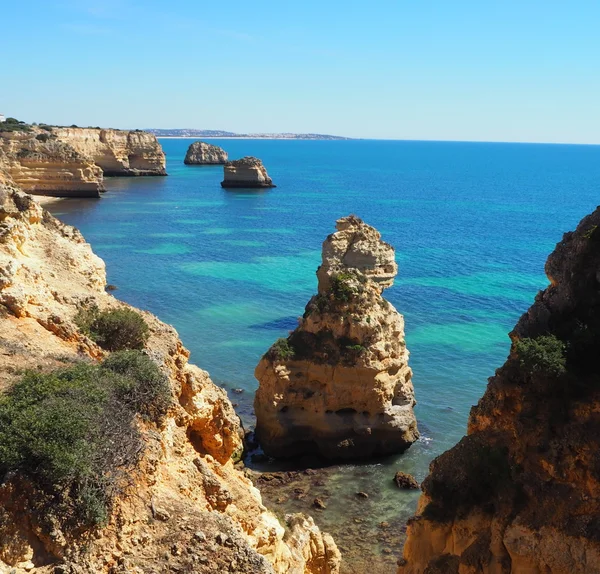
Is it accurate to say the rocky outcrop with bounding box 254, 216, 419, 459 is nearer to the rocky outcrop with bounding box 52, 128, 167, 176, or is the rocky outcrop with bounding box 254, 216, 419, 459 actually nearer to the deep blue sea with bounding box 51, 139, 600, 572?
the deep blue sea with bounding box 51, 139, 600, 572

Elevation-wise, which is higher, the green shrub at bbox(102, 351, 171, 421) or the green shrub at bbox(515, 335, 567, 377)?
the green shrub at bbox(515, 335, 567, 377)

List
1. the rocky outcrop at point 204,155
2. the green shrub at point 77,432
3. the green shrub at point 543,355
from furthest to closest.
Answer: the rocky outcrop at point 204,155 → the green shrub at point 543,355 → the green shrub at point 77,432

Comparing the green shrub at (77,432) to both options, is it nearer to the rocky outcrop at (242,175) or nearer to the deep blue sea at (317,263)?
the deep blue sea at (317,263)

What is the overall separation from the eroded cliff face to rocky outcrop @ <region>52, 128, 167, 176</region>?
87519mm

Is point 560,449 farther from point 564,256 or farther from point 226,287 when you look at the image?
point 226,287

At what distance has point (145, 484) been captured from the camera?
9625 millimetres

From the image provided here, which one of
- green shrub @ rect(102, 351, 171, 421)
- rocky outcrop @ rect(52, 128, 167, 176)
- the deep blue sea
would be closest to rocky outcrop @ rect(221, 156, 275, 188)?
the deep blue sea

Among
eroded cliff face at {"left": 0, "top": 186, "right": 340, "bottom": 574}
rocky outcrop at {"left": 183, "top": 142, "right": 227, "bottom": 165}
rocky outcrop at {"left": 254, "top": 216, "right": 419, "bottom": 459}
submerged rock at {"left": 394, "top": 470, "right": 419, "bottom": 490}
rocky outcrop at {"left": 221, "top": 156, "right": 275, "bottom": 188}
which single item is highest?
rocky outcrop at {"left": 183, "top": 142, "right": 227, "bottom": 165}

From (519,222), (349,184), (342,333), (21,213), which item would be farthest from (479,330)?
(349,184)

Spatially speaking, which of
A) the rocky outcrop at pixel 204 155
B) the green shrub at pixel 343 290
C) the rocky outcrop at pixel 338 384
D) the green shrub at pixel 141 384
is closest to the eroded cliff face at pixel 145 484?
the green shrub at pixel 141 384

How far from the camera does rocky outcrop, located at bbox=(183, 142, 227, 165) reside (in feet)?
528

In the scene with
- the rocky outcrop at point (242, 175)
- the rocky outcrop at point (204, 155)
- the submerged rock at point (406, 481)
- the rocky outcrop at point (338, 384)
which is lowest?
the submerged rock at point (406, 481)

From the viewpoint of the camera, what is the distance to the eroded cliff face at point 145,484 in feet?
27.5

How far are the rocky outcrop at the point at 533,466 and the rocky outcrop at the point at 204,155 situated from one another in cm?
15174
